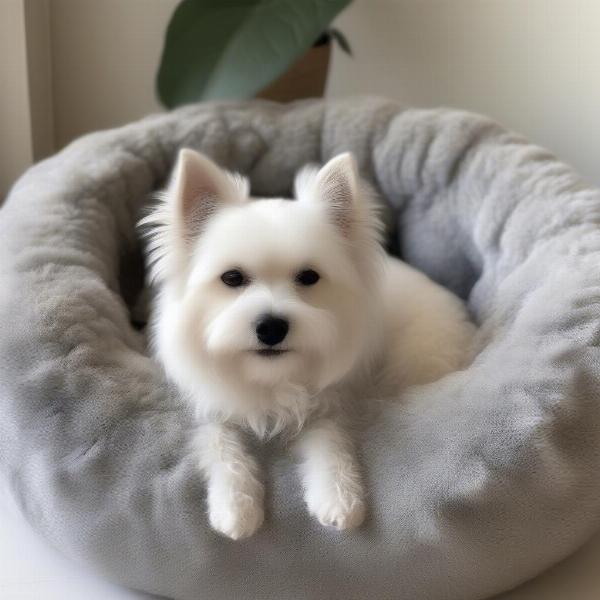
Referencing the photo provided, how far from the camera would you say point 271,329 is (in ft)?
4.28

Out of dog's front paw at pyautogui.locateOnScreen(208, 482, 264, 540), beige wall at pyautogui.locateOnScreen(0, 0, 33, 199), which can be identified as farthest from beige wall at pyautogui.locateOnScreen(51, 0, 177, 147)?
dog's front paw at pyautogui.locateOnScreen(208, 482, 264, 540)

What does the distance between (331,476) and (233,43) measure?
1.57m

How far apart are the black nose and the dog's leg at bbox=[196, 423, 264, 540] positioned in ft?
0.84

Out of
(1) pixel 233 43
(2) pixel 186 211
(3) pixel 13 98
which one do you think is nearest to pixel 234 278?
(2) pixel 186 211

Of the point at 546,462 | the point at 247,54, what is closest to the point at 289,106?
the point at 247,54

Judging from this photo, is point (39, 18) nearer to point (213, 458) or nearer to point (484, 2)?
point (484, 2)

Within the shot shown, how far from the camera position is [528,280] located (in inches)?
69.6

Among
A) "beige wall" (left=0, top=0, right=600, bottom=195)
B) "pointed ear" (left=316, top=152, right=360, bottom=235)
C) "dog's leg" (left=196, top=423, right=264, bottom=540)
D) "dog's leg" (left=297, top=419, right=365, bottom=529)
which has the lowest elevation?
"dog's leg" (left=196, top=423, right=264, bottom=540)

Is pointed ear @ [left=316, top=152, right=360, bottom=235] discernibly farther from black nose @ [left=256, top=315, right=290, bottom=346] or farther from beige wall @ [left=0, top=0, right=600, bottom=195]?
beige wall @ [left=0, top=0, right=600, bottom=195]

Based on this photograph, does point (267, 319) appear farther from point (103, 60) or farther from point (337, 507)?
point (103, 60)

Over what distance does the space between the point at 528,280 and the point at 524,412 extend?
497 mm

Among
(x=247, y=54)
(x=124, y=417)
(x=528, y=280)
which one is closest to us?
(x=124, y=417)

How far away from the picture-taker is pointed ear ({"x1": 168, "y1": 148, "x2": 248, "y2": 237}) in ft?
4.67

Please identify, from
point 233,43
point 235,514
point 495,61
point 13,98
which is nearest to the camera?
point 235,514
